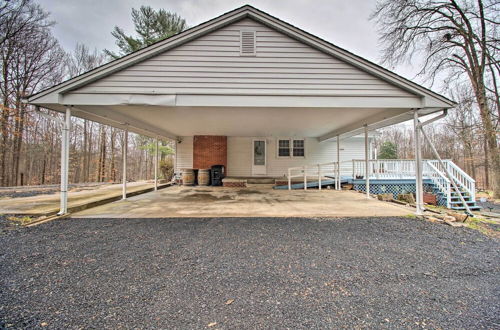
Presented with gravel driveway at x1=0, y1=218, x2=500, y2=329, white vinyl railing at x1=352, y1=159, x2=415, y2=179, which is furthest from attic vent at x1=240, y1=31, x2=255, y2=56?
white vinyl railing at x1=352, y1=159, x2=415, y2=179

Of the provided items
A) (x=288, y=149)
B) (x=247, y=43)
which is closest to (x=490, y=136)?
(x=288, y=149)

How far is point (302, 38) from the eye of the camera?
4.68m

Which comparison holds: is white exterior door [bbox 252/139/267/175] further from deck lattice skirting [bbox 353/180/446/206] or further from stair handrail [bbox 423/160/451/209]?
stair handrail [bbox 423/160/451/209]

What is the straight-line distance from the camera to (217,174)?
34.3ft

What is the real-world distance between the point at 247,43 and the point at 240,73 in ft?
2.80

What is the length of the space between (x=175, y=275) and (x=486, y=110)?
16.0 meters

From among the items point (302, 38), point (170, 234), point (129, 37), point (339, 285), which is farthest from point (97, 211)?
point (129, 37)

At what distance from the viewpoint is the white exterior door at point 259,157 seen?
11195 mm

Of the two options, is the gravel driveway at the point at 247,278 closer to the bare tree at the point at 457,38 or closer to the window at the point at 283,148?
the window at the point at 283,148

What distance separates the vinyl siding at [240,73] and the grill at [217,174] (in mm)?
6273

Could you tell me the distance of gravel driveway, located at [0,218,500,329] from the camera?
1.52 metres

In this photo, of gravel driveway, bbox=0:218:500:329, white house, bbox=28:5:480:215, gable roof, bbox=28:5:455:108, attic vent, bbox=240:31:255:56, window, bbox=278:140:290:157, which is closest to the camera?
gravel driveway, bbox=0:218:500:329

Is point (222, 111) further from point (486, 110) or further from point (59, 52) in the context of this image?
point (59, 52)

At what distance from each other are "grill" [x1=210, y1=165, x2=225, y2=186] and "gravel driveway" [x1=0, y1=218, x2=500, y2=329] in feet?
22.1
